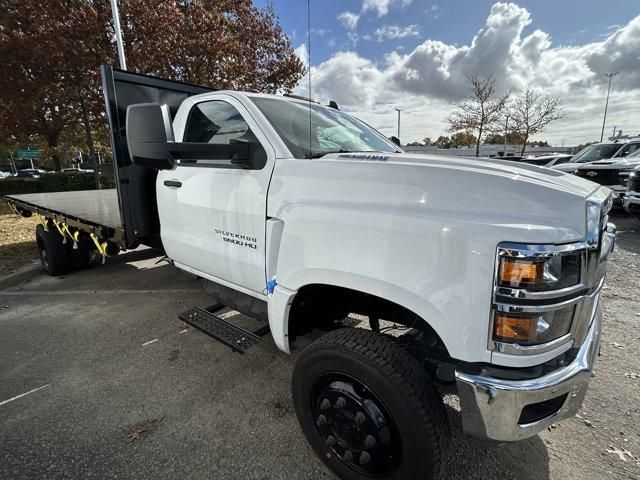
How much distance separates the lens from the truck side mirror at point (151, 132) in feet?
7.29

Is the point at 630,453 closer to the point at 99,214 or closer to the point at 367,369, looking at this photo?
the point at 367,369

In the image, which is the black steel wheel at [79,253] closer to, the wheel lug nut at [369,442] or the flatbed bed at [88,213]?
the flatbed bed at [88,213]

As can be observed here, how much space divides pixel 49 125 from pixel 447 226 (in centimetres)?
1589

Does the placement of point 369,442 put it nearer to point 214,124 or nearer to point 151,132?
point 151,132

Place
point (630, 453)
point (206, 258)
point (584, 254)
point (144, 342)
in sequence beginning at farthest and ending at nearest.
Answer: point (144, 342) → point (206, 258) → point (630, 453) → point (584, 254)

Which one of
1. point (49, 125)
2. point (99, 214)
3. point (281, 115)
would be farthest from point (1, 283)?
point (49, 125)

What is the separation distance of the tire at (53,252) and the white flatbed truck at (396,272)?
384 centimetres

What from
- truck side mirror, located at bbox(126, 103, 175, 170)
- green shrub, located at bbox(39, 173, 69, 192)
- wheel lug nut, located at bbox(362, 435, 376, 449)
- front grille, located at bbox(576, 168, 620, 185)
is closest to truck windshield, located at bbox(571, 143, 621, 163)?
front grille, located at bbox(576, 168, 620, 185)

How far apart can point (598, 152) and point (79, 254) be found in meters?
15.8

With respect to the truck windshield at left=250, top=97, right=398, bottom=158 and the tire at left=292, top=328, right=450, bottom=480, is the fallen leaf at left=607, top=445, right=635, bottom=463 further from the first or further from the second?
the truck windshield at left=250, top=97, right=398, bottom=158

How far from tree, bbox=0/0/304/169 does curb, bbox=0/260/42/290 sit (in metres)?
6.76

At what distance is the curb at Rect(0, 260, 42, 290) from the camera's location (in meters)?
5.35

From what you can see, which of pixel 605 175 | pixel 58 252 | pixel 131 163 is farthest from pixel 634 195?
pixel 58 252

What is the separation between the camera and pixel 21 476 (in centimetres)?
209
